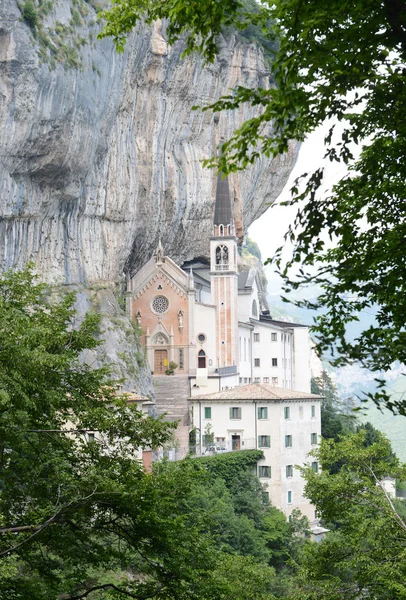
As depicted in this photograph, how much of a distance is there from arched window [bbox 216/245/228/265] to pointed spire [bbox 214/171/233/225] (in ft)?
7.43

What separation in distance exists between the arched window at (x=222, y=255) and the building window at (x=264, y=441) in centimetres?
2436

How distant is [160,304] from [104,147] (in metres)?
22.7

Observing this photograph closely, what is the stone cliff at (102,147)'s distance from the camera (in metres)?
48.9

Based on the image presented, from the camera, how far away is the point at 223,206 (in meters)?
80.6

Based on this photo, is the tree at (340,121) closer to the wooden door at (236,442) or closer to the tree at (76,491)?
the tree at (76,491)

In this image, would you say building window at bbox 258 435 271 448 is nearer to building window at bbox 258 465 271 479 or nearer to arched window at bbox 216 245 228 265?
building window at bbox 258 465 271 479

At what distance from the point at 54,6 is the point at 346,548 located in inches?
1407

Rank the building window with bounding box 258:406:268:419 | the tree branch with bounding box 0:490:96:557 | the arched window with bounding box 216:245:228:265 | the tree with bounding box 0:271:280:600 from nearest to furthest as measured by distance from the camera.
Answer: the tree branch with bounding box 0:490:96:557 → the tree with bounding box 0:271:280:600 → the building window with bounding box 258:406:268:419 → the arched window with bounding box 216:245:228:265

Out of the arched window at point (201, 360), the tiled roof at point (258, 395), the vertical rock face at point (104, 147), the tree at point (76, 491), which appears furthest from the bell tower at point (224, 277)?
the tree at point (76, 491)

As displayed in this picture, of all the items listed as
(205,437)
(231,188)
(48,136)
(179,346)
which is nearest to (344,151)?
(48,136)

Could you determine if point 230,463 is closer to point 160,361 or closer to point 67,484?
point 160,361

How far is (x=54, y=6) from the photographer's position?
51.2 meters

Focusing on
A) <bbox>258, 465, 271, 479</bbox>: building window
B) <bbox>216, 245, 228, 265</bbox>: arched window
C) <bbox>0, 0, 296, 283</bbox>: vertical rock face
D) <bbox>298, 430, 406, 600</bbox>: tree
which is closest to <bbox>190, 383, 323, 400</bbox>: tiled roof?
<bbox>258, 465, 271, 479</bbox>: building window

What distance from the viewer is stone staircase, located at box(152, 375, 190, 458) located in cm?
6169
